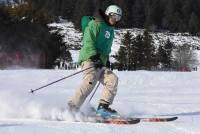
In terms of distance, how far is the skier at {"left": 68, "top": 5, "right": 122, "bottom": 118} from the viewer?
8.20 metres

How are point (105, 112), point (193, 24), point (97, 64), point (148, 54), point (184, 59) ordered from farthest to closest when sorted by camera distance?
point (193, 24)
point (184, 59)
point (148, 54)
point (97, 64)
point (105, 112)

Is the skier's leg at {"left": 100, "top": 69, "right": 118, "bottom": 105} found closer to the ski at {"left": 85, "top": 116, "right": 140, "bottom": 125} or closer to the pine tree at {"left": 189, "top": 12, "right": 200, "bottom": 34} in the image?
the ski at {"left": 85, "top": 116, "right": 140, "bottom": 125}

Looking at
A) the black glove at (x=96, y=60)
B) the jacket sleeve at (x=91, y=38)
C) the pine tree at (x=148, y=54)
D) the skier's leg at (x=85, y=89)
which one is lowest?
the pine tree at (x=148, y=54)

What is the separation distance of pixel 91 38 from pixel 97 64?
376mm

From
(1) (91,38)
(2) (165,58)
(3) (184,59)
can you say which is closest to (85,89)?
(1) (91,38)

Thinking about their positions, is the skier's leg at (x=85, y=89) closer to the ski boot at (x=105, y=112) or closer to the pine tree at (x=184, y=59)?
the ski boot at (x=105, y=112)

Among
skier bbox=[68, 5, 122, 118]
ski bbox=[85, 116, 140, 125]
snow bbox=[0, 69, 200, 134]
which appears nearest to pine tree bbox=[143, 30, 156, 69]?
snow bbox=[0, 69, 200, 134]

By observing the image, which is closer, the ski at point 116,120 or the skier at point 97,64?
the ski at point 116,120

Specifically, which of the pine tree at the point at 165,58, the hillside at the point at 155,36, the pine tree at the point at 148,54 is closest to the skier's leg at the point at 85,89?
the pine tree at the point at 148,54

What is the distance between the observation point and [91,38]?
819 cm

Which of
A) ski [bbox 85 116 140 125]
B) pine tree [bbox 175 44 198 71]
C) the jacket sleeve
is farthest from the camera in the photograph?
pine tree [bbox 175 44 198 71]

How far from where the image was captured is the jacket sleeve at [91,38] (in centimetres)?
820

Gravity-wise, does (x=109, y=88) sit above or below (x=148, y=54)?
above

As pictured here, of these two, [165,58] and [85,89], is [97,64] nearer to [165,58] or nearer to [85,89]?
[85,89]
